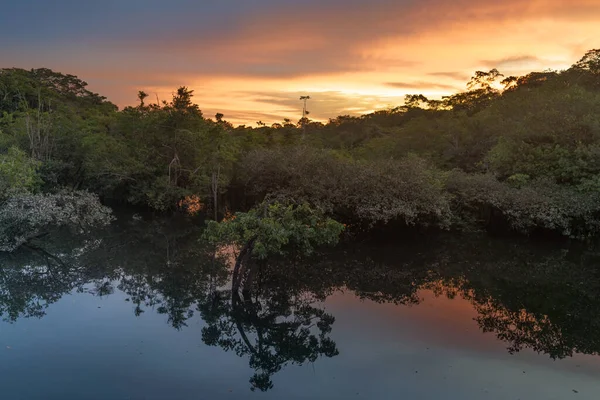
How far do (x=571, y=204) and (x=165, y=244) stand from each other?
18.1 m

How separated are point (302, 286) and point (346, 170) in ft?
31.9

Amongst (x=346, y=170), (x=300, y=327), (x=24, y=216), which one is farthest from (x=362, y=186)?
(x=24, y=216)

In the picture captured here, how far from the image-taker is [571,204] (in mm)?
19031

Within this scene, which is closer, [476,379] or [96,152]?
[476,379]

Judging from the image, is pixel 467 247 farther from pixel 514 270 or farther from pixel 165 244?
pixel 165 244

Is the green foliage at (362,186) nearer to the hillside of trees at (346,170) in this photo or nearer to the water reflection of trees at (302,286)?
the hillside of trees at (346,170)

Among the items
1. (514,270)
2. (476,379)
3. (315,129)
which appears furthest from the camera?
(315,129)

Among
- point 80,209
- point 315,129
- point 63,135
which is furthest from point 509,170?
point 315,129

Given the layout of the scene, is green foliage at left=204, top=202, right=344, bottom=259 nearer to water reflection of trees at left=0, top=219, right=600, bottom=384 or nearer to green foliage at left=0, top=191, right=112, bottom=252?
water reflection of trees at left=0, top=219, right=600, bottom=384

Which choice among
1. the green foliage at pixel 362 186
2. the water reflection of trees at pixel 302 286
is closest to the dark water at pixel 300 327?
the water reflection of trees at pixel 302 286

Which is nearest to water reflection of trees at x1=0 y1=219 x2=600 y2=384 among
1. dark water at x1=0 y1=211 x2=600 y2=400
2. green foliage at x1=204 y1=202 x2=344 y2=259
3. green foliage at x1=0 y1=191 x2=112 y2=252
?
dark water at x1=0 y1=211 x2=600 y2=400

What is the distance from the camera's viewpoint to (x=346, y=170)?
70.1ft

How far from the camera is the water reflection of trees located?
9.50 meters

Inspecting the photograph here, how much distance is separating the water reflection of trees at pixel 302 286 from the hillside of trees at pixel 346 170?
208 centimetres
